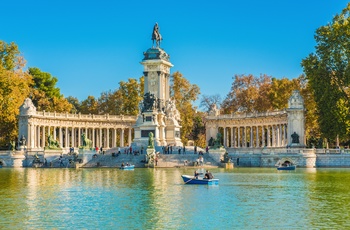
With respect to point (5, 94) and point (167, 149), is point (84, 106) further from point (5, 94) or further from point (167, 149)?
point (167, 149)

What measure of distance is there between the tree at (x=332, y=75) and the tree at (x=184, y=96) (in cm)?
3673

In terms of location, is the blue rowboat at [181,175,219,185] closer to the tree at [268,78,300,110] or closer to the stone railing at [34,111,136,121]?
the stone railing at [34,111,136,121]

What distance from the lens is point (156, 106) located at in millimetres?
86000

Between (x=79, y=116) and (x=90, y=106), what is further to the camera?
(x=90, y=106)

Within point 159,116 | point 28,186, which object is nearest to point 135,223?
point 28,186

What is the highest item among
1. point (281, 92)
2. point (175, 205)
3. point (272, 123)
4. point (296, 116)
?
point (281, 92)

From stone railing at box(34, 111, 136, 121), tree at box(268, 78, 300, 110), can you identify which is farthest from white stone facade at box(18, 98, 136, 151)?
tree at box(268, 78, 300, 110)

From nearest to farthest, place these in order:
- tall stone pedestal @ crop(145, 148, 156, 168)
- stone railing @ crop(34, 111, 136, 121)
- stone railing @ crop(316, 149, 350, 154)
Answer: tall stone pedestal @ crop(145, 148, 156, 168) < stone railing @ crop(316, 149, 350, 154) < stone railing @ crop(34, 111, 136, 121)

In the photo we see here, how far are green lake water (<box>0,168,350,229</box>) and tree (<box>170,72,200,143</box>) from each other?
6742 centimetres

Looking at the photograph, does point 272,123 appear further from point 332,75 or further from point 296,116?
point 332,75

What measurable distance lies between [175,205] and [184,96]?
84.1 metres

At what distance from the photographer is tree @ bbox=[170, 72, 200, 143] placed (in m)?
110

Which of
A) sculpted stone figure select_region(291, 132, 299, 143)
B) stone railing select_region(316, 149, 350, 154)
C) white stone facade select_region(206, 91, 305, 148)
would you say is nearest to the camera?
stone railing select_region(316, 149, 350, 154)

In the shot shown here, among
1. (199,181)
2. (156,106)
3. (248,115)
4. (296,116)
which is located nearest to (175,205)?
(199,181)
